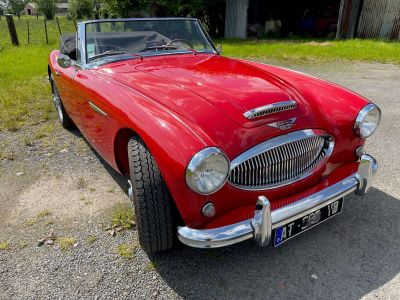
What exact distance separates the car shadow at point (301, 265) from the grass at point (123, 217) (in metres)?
0.42

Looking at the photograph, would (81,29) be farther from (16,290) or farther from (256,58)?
(256,58)

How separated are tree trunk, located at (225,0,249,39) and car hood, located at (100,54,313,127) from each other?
509 inches

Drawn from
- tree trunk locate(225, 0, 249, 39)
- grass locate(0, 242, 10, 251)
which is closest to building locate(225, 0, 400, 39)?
tree trunk locate(225, 0, 249, 39)

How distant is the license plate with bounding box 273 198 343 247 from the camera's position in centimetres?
206

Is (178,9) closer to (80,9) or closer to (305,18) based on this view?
(305,18)

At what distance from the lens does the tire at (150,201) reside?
1963 millimetres

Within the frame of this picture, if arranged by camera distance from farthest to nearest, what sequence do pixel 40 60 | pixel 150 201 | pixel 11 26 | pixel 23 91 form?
pixel 11 26
pixel 40 60
pixel 23 91
pixel 150 201

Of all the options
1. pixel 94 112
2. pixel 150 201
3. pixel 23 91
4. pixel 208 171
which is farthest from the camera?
pixel 23 91

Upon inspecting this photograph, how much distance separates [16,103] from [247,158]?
5175mm

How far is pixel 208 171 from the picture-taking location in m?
1.80

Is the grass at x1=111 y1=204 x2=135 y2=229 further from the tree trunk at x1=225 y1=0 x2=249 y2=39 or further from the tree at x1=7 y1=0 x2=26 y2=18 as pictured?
the tree at x1=7 y1=0 x2=26 y2=18

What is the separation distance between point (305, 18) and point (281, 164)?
632 inches

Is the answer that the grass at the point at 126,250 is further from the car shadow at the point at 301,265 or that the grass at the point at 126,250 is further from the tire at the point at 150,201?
the tire at the point at 150,201

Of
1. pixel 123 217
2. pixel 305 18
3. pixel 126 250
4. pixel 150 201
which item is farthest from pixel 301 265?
pixel 305 18
